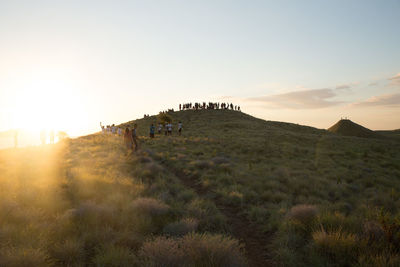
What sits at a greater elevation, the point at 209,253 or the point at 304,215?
the point at 209,253

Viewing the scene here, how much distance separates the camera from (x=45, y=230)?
4.65m

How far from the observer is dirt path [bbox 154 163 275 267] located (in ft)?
15.8

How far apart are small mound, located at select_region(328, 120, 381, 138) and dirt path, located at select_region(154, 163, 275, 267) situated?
86.9 meters

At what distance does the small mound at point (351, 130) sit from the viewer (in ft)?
264

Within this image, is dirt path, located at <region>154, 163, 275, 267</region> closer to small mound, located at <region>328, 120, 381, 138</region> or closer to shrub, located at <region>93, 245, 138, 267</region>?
shrub, located at <region>93, 245, 138, 267</region>

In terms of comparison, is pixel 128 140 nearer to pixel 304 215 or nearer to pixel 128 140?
pixel 128 140

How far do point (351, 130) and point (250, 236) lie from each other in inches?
3767

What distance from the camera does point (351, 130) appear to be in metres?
84.2

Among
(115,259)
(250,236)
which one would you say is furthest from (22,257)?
(250,236)

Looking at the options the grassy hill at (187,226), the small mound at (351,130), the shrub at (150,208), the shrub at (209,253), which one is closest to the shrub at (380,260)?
the grassy hill at (187,226)

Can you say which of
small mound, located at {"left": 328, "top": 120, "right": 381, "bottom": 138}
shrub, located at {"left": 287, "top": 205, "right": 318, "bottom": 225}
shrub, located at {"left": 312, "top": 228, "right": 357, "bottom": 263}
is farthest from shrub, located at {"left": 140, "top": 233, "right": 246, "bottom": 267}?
small mound, located at {"left": 328, "top": 120, "right": 381, "bottom": 138}

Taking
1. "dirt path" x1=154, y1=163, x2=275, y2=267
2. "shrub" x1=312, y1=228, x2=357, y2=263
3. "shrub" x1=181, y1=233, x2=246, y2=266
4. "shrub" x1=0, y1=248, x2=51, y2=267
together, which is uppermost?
"shrub" x1=0, y1=248, x2=51, y2=267

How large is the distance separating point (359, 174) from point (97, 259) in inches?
615

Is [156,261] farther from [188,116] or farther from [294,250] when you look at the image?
[188,116]
